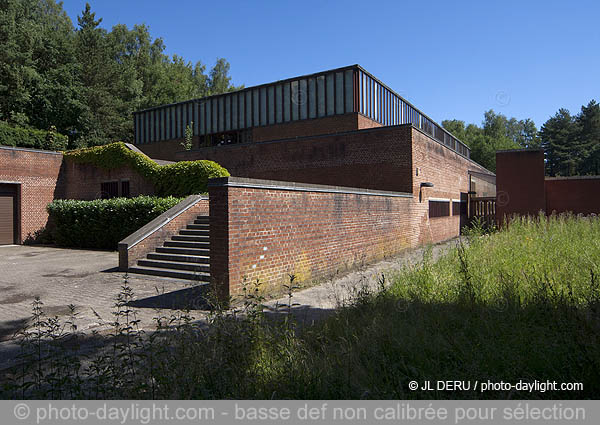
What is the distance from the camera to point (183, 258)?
10.1m

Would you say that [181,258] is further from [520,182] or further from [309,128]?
[520,182]

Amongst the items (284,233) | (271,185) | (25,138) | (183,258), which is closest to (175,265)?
(183,258)

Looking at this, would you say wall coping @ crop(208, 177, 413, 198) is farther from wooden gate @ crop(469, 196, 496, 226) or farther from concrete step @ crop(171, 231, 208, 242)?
wooden gate @ crop(469, 196, 496, 226)

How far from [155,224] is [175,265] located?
7.14 feet

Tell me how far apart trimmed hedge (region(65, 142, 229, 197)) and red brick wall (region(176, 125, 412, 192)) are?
2428 millimetres

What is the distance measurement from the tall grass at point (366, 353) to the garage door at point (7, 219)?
18140 millimetres

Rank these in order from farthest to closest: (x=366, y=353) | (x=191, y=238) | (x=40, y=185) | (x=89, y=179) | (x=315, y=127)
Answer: (x=315, y=127)
(x=89, y=179)
(x=40, y=185)
(x=191, y=238)
(x=366, y=353)

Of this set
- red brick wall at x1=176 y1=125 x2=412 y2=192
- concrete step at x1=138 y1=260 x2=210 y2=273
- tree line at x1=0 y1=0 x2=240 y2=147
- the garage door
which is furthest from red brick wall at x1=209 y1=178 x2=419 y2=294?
tree line at x1=0 y1=0 x2=240 y2=147

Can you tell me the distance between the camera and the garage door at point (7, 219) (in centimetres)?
1930

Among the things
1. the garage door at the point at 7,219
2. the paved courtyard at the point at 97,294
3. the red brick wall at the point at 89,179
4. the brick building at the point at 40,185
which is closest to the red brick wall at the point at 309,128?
the red brick wall at the point at 89,179

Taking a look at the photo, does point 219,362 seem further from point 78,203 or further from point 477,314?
point 78,203

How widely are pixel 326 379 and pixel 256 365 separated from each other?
711 mm

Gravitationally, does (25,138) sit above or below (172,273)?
above
